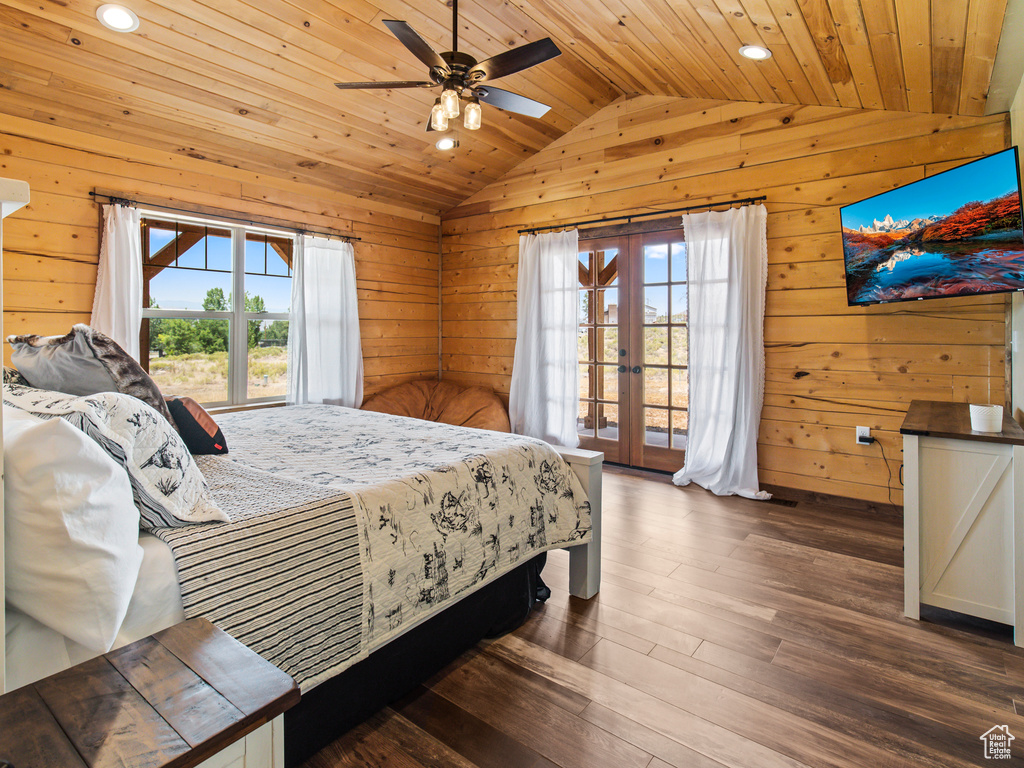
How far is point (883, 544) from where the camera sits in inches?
118

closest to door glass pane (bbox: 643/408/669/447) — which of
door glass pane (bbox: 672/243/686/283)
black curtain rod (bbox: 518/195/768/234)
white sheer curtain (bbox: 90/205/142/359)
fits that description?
door glass pane (bbox: 672/243/686/283)

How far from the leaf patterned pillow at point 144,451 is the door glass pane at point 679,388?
145 inches

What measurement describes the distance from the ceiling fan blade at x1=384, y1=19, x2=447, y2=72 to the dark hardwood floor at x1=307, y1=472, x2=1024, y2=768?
7.87ft

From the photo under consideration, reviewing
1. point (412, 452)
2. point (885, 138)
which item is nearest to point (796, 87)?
point (885, 138)

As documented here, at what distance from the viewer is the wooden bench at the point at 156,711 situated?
681 mm

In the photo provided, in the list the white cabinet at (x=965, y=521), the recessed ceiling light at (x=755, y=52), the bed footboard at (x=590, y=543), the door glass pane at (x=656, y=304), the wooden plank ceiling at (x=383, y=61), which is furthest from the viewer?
the door glass pane at (x=656, y=304)

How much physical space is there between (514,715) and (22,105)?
13.1 ft

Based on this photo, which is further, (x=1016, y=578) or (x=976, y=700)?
(x=1016, y=578)

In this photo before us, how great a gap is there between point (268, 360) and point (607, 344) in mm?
2867

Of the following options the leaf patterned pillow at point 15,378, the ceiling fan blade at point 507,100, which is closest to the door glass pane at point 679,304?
the ceiling fan blade at point 507,100

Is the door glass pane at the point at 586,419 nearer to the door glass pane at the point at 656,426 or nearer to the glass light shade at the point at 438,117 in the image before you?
the door glass pane at the point at 656,426

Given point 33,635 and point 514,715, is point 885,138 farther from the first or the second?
point 33,635

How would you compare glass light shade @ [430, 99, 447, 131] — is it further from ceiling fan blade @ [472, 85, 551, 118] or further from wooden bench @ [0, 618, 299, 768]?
wooden bench @ [0, 618, 299, 768]

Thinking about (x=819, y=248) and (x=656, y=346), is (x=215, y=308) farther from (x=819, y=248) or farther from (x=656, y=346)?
(x=819, y=248)
